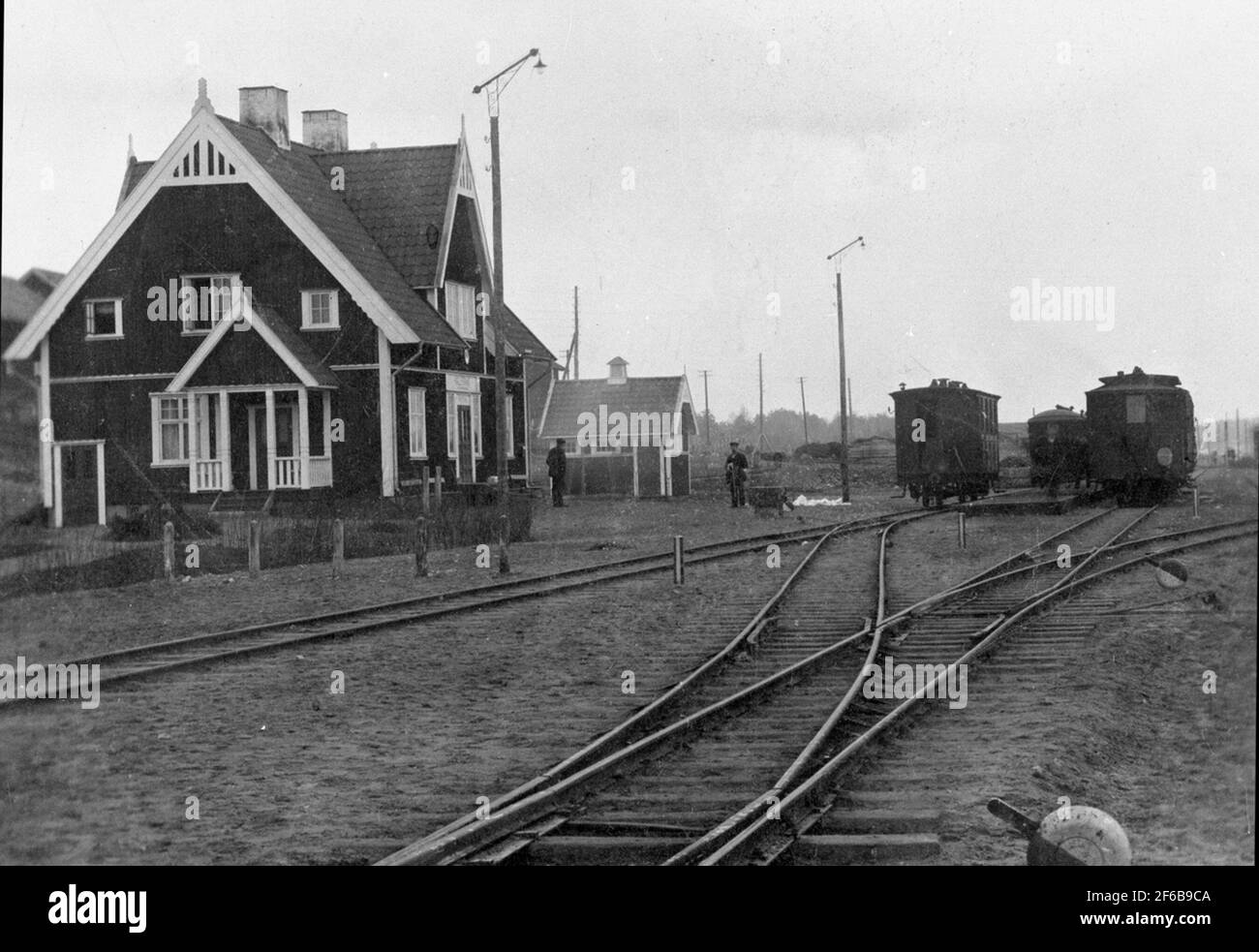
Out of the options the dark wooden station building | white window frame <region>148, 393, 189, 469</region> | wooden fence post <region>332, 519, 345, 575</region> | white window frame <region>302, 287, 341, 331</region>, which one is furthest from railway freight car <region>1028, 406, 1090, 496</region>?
wooden fence post <region>332, 519, 345, 575</region>

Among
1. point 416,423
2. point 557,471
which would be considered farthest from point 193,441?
point 557,471

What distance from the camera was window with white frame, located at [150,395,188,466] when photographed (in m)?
27.7

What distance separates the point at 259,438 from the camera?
2831 centimetres

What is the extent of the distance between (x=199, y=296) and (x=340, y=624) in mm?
16719

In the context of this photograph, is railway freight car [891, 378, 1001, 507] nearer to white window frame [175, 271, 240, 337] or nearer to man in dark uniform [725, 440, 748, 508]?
man in dark uniform [725, 440, 748, 508]

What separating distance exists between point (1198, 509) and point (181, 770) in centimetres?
2537

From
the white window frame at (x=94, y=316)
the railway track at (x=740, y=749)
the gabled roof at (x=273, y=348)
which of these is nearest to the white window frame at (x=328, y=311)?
the gabled roof at (x=273, y=348)

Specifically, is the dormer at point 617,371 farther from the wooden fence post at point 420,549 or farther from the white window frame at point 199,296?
the wooden fence post at point 420,549

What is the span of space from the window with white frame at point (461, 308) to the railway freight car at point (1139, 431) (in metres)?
14.0

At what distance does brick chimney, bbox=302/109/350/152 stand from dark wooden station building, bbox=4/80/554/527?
4334mm

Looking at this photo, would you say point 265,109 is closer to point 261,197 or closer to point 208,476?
point 261,197

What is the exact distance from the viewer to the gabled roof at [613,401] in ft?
127
